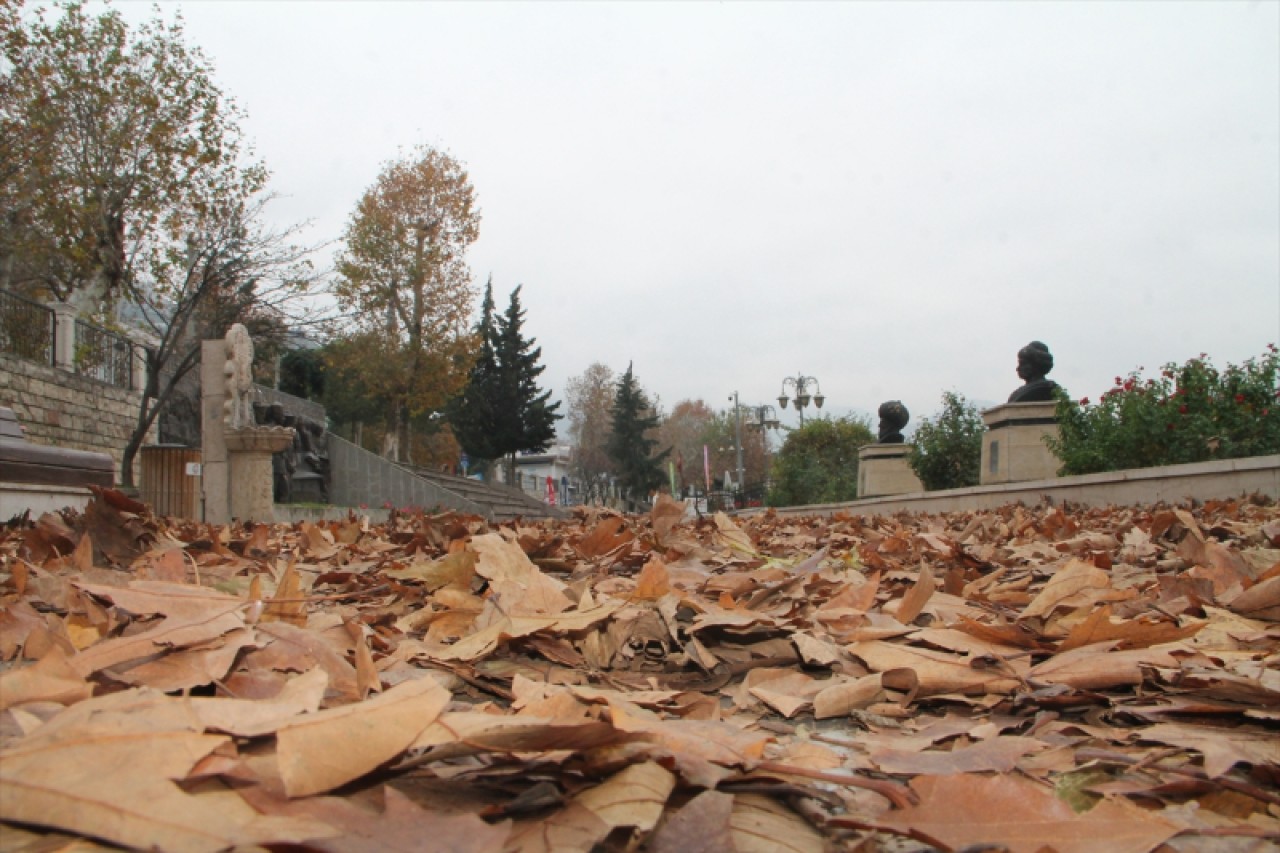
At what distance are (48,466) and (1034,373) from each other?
1404 centimetres

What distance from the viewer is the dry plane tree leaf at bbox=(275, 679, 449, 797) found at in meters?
0.77

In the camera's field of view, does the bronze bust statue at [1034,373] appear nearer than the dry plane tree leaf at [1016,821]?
No

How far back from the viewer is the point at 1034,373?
1500 centimetres

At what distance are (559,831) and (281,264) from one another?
23964 mm

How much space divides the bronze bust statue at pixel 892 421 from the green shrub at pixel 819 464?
5201mm

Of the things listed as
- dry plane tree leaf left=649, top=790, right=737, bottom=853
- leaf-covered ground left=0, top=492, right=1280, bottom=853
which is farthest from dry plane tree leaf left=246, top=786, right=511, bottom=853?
dry plane tree leaf left=649, top=790, right=737, bottom=853

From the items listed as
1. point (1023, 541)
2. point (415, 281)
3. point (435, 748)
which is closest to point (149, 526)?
point (435, 748)

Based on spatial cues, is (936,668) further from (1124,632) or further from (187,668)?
(187,668)

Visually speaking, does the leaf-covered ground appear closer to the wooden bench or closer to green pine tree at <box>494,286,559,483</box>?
the wooden bench

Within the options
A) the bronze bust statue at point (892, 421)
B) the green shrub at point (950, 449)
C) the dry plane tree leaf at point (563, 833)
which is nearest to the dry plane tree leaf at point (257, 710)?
the dry plane tree leaf at point (563, 833)

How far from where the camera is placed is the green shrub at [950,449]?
59.5 feet

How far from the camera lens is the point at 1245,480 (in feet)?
23.4

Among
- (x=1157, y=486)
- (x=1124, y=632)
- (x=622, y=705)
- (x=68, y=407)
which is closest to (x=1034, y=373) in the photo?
(x=1157, y=486)

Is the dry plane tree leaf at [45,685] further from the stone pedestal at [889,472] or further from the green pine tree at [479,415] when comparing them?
the green pine tree at [479,415]
